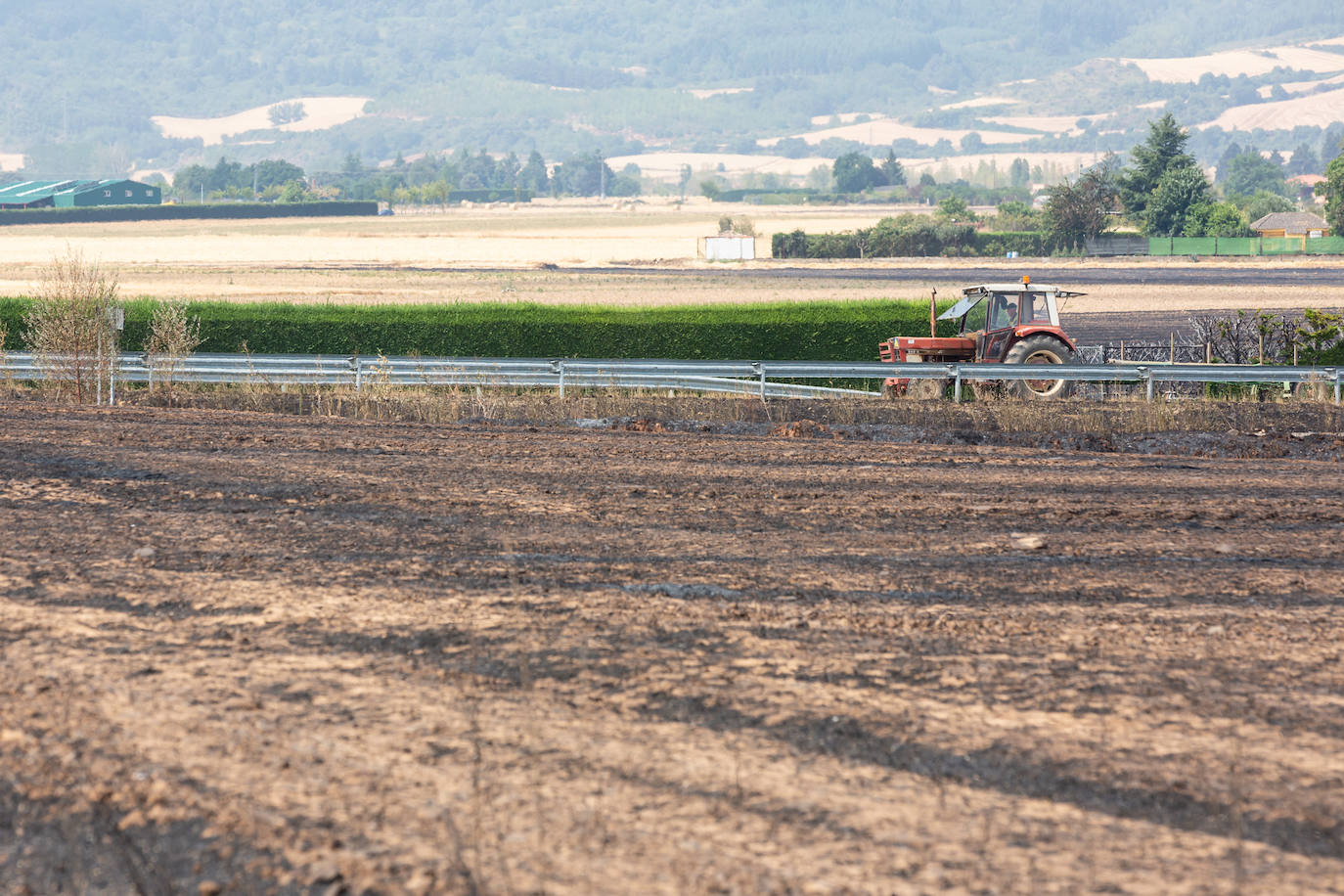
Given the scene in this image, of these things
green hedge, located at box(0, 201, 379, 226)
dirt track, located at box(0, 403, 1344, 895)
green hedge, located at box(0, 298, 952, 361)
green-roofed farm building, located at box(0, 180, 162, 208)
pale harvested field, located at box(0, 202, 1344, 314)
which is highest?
green-roofed farm building, located at box(0, 180, 162, 208)

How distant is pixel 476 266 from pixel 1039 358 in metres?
55.8

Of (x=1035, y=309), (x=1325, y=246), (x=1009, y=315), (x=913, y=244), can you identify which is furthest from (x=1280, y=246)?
(x=1009, y=315)

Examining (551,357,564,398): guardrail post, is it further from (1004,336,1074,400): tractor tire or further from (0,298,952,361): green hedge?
(1004,336,1074,400): tractor tire

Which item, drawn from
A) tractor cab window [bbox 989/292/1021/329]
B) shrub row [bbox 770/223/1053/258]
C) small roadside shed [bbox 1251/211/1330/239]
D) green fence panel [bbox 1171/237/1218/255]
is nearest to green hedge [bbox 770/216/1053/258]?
shrub row [bbox 770/223/1053/258]

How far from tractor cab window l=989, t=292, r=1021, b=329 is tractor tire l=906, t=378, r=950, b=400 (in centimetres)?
126

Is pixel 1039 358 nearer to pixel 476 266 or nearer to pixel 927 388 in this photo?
pixel 927 388

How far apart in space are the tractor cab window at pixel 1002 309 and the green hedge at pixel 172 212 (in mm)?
121191

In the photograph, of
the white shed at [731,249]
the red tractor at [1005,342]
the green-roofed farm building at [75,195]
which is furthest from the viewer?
the green-roofed farm building at [75,195]

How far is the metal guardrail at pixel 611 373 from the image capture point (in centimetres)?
1834

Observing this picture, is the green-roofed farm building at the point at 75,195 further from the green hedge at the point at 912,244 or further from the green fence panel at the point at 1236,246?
the green fence panel at the point at 1236,246

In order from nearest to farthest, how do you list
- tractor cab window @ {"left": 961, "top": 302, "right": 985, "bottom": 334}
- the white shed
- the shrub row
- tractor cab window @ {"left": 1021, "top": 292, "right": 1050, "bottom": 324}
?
tractor cab window @ {"left": 1021, "top": 292, "right": 1050, "bottom": 324}
tractor cab window @ {"left": 961, "top": 302, "right": 985, "bottom": 334}
the white shed
the shrub row

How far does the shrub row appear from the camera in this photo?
8012 centimetres

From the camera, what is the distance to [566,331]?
25062 millimetres

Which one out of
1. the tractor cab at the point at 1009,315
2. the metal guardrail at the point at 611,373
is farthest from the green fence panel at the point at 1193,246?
the tractor cab at the point at 1009,315
